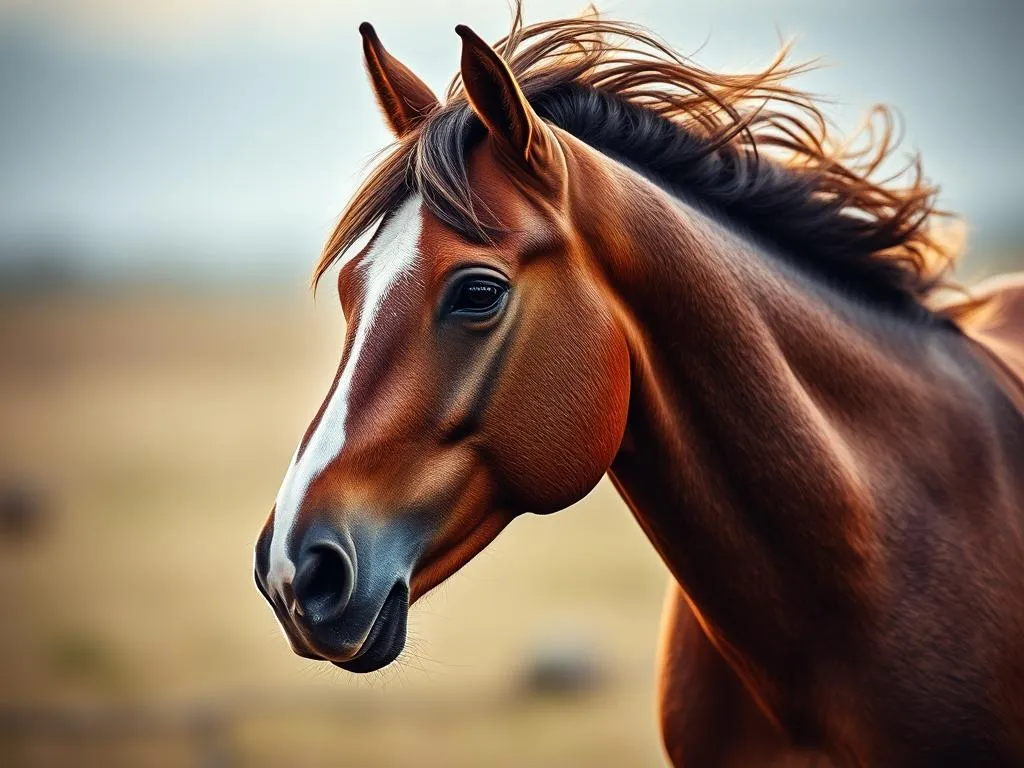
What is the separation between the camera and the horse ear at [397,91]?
2395 mm

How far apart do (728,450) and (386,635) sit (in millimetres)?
873

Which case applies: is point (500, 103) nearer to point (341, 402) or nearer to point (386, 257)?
point (386, 257)

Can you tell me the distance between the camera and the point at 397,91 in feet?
7.96

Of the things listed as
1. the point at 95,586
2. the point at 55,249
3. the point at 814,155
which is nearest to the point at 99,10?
the point at 55,249

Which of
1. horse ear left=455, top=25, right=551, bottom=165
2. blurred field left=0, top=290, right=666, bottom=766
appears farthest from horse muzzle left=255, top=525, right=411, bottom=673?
horse ear left=455, top=25, right=551, bottom=165

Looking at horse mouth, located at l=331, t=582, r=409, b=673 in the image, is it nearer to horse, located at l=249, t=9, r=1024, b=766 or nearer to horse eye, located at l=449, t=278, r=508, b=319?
horse, located at l=249, t=9, r=1024, b=766

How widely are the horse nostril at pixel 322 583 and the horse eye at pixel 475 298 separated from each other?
1.77 feet

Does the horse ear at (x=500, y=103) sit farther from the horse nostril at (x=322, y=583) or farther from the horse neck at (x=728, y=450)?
the horse nostril at (x=322, y=583)

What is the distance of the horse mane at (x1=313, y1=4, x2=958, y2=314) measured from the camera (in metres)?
2.35

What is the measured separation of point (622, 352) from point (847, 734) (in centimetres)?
103

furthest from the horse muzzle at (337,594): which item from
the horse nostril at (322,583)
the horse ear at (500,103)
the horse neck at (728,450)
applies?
the horse ear at (500,103)

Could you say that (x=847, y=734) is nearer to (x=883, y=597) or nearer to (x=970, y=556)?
(x=883, y=597)

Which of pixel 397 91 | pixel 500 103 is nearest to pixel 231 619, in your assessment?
pixel 397 91

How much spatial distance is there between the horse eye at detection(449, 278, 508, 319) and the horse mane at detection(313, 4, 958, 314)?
32 cm
